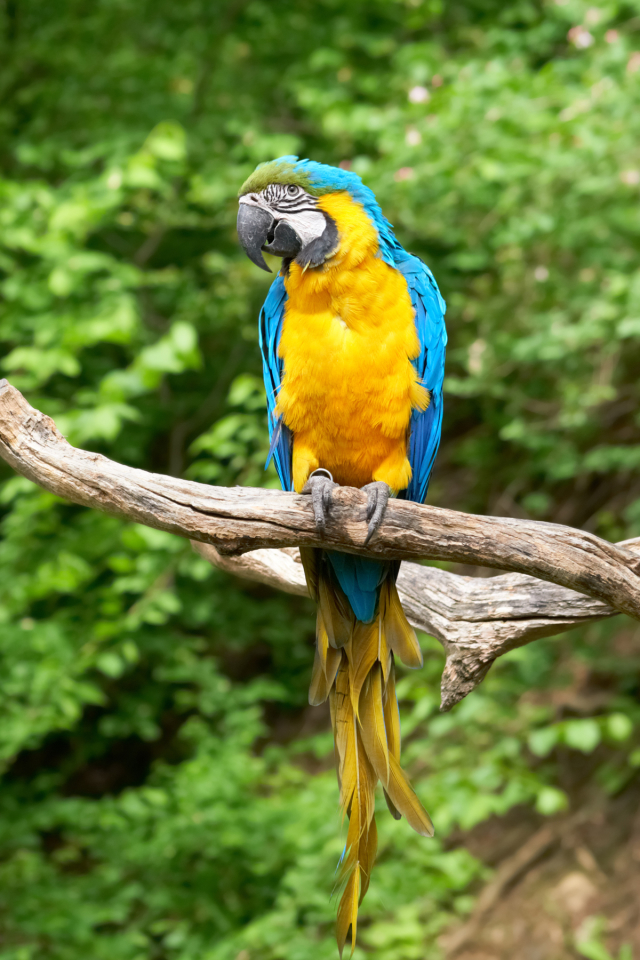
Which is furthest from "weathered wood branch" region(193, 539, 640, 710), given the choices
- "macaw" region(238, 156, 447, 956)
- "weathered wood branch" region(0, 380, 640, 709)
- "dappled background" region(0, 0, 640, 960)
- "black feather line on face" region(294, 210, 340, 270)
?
"dappled background" region(0, 0, 640, 960)

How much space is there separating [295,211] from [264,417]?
5.29 feet

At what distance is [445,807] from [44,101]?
3.75m

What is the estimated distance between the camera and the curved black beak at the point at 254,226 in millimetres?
1955

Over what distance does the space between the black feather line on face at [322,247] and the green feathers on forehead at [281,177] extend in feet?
0.32

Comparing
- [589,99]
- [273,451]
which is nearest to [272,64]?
[589,99]

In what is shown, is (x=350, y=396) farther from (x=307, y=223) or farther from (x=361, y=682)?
(x=361, y=682)

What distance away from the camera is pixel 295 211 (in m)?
1.93

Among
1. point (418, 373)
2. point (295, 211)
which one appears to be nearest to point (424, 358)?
point (418, 373)

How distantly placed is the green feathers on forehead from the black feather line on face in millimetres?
97

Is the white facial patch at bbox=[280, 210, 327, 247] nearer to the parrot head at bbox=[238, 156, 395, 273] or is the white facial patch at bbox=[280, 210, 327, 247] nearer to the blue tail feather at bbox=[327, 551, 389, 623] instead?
the parrot head at bbox=[238, 156, 395, 273]

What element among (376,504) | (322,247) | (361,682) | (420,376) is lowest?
(361,682)

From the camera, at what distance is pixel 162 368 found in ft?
8.68

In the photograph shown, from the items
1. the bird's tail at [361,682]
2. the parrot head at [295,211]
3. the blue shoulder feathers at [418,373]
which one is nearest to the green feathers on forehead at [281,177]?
the parrot head at [295,211]

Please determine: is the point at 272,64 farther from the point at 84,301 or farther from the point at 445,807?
the point at 445,807
